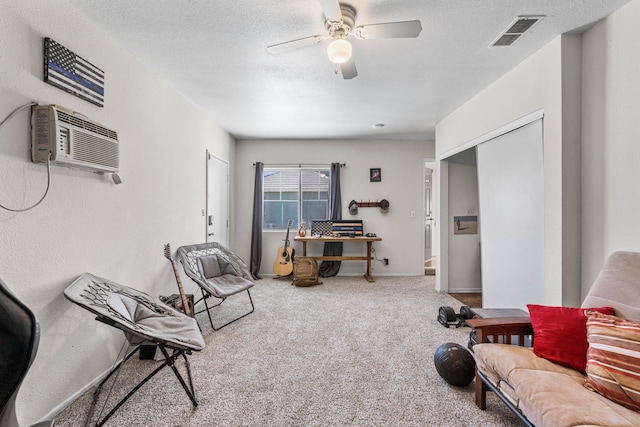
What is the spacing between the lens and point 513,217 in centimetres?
270

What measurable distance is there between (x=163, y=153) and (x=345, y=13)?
2.10 metres

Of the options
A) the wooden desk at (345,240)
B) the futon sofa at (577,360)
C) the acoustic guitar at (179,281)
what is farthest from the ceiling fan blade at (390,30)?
the wooden desk at (345,240)

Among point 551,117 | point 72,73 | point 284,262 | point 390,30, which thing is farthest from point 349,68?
point 284,262

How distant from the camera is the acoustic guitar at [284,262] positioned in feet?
16.0

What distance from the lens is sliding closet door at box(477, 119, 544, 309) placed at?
238 cm

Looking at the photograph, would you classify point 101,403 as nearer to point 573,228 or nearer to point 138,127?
point 138,127

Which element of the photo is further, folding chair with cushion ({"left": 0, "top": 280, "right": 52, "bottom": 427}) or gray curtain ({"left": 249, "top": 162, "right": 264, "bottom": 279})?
gray curtain ({"left": 249, "top": 162, "right": 264, "bottom": 279})

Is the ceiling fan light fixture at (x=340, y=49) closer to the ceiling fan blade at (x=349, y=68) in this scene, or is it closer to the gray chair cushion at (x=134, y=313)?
the ceiling fan blade at (x=349, y=68)

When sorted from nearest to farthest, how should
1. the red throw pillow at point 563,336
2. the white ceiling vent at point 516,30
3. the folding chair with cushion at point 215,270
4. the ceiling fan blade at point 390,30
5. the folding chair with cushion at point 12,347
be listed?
the folding chair with cushion at point 12,347 → the red throw pillow at point 563,336 → the ceiling fan blade at point 390,30 → the white ceiling vent at point 516,30 → the folding chair with cushion at point 215,270

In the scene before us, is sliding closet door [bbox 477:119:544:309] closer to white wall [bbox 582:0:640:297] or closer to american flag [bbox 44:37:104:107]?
white wall [bbox 582:0:640:297]

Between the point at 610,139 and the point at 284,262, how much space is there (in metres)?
4.12

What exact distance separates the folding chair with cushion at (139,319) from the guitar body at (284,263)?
113 inches

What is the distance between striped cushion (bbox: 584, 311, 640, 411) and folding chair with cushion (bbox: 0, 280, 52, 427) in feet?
6.38

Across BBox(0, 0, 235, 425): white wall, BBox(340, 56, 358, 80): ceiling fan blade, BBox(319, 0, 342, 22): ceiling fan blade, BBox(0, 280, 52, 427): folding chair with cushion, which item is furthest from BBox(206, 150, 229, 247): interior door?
BBox(0, 280, 52, 427): folding chair with cushion
